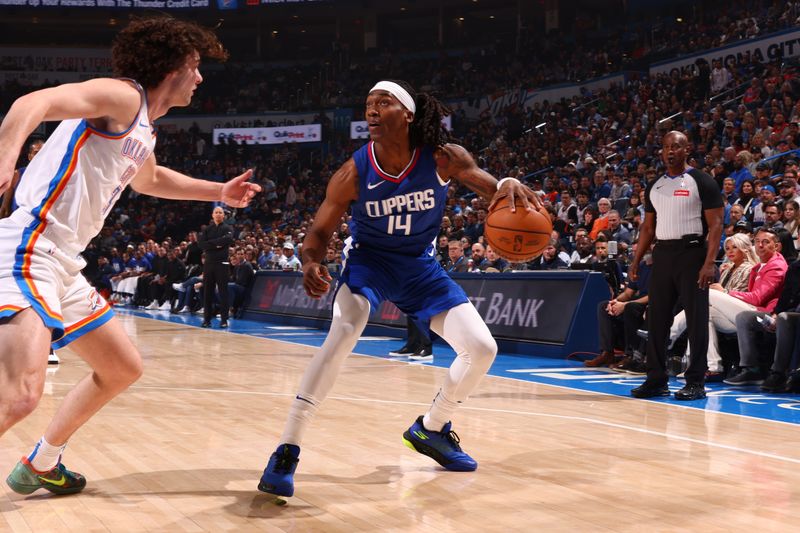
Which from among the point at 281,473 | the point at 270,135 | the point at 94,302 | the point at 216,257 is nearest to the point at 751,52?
the point at 216,257

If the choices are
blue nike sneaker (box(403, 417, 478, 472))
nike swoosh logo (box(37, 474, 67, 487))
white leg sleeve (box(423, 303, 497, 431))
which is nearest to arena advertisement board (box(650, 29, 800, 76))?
white leg sleeve (box(423, 303, 497, 431))

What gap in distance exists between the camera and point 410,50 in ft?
120

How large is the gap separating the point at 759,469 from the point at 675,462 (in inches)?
16.4

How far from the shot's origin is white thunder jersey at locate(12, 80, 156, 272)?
3006mm

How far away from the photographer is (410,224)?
4.25 m

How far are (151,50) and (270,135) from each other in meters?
33.2

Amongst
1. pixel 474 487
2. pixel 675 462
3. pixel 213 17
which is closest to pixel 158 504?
pixel 474 487

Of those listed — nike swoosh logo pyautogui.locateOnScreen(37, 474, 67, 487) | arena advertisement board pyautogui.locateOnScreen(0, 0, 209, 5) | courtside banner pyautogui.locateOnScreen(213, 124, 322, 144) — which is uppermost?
arena advertisement board pyautogui.locateOnScreen(0, 0, 209, 5)

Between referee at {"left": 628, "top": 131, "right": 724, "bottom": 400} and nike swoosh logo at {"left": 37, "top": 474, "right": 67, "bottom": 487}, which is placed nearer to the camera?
nike swoosh logo at {"left": 37, "top": 474, "right": 67, "bottom": 487}

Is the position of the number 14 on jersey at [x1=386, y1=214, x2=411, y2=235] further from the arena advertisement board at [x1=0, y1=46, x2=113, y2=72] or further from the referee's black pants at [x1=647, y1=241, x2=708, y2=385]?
the arena advertisement board at [x1=0, y1=46, x2=113, y2=72]

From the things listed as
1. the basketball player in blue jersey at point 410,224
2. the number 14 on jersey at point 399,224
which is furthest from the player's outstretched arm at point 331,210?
the number 14 on jersey at point 399,224

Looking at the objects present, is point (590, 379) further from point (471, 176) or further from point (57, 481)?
point (57, 481)

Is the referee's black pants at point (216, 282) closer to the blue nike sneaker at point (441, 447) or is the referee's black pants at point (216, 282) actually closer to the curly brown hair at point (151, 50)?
the blue nike sneaker at point (441, 447)

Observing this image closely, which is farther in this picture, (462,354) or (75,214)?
(462,354)
